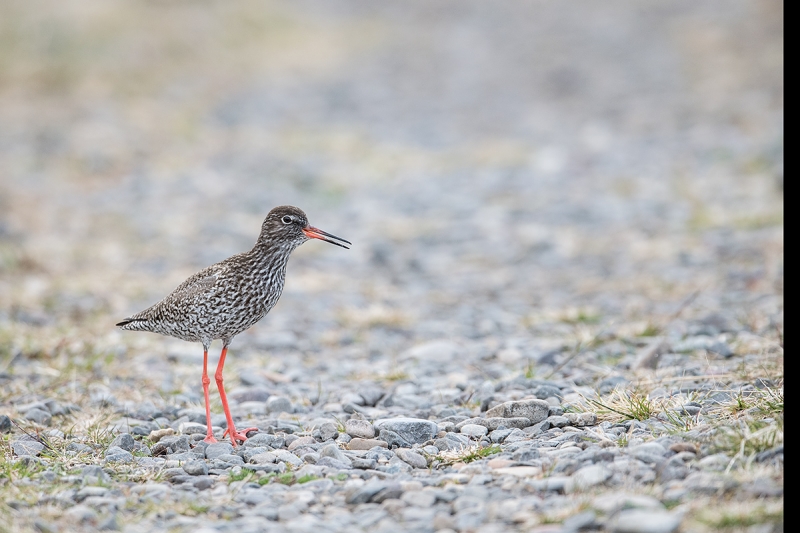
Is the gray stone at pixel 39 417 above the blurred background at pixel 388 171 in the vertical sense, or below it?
below

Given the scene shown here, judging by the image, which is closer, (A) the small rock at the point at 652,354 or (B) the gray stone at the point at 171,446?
(B) the gray stone at the point at 171,446

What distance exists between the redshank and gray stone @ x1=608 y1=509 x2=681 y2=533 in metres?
2.97

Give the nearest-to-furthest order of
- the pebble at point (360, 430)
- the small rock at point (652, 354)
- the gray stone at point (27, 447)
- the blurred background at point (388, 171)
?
the gray stone at point (27, 447)
the pebble at point (360, 430)
the small rock at point (652, 354)
the blurred background at point (388, 171)

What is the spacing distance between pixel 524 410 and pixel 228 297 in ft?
7.32

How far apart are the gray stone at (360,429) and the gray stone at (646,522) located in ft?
7.11

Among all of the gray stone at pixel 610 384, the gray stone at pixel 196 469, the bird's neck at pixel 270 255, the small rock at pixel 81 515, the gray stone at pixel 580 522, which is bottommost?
the small rock at pixel 81 515

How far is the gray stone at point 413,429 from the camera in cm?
590

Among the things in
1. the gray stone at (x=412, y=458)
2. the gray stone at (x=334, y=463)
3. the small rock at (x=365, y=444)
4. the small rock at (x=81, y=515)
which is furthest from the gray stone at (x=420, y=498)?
the small rock at (x=81, y=515)

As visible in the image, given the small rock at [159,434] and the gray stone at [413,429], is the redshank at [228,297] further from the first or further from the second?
the gray stone at [413,429]

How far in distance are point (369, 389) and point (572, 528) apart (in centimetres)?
326

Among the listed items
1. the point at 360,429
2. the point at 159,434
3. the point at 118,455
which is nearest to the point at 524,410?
the point at 360,429

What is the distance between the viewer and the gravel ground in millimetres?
4922

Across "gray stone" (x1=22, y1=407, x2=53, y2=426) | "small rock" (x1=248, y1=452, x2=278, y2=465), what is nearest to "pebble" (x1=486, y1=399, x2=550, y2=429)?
"small rock" (x1=248, y1=452, x2=278, y2=465)

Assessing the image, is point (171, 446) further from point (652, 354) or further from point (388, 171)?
point (388, 171)
